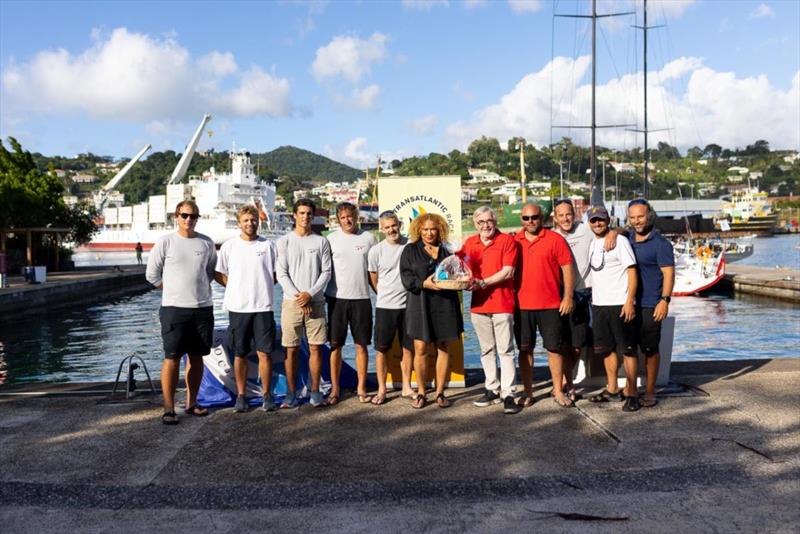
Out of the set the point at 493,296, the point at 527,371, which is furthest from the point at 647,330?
the point at 493,296

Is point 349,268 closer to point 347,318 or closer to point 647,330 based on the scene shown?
point 347,318

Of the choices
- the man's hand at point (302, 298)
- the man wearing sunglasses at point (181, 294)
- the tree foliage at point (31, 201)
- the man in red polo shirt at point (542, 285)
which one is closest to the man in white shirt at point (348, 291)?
the man's hand at point (302, 298)

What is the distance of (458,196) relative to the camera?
7605 millimetres

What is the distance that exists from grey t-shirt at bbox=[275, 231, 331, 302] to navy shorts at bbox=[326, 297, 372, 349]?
21 centimetres

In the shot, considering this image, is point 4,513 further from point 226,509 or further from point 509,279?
point 509,279

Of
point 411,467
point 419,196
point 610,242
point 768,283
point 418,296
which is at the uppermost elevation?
point 419,196

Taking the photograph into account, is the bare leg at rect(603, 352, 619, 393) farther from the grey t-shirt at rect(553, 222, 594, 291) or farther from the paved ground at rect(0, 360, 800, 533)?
the grey t-shirt at rect(553, 222, 594, 291)

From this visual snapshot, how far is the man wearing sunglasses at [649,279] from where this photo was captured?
5.70 metres

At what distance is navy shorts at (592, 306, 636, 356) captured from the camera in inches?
227

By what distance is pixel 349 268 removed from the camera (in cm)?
603

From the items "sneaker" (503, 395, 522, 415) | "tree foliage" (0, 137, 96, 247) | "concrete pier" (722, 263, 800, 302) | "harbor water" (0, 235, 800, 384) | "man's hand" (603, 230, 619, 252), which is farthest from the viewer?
"tree foliage" (0, 137, 96, 247)

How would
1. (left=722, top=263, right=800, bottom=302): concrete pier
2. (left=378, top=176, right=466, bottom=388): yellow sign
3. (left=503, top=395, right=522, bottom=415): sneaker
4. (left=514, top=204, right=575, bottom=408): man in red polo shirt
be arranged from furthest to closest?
(left=722, top=263, right=800, bottom=302): concrete pier, (left=378, top=176, right=466, bottom=388): yellow sign, (left=514, top=204, right=575, bottom=408): man in red polo shirt, (left=503, top=395, right=522, bottom=415): sneaker

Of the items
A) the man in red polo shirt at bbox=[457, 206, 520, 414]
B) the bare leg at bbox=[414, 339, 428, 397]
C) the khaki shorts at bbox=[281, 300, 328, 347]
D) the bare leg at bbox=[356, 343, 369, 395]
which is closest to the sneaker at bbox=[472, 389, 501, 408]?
the man in red polo shirt at bbox=[457, 206, 520, 414]

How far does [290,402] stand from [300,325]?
655 millimetres
